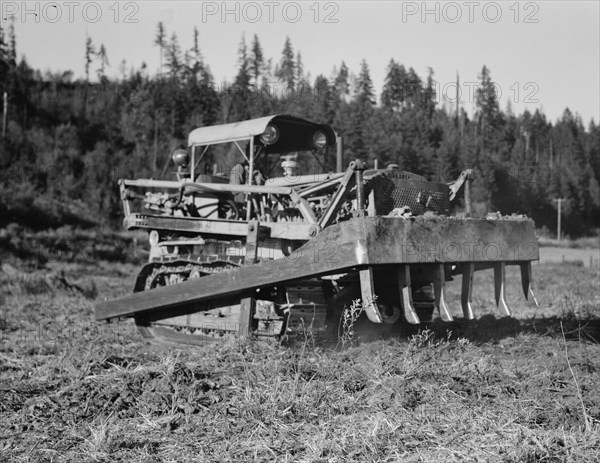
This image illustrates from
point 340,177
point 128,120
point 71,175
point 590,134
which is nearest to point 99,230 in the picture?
point 71,175

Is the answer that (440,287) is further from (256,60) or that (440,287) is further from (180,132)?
(256,60)

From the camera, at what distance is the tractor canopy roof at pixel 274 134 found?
7988 mm

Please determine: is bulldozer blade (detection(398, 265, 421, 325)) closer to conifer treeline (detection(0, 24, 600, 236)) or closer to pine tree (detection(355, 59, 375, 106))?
conifer treeline (detection(0, 24, 600, 236))

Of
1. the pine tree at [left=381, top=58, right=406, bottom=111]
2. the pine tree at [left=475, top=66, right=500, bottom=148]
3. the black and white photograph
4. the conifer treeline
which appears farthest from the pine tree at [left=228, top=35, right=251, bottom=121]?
the black and white photograph

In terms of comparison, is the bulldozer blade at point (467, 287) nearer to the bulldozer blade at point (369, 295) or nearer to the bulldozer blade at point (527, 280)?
the bulldozer blade at point (527, 280)

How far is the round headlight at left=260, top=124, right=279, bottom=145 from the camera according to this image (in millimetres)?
7977

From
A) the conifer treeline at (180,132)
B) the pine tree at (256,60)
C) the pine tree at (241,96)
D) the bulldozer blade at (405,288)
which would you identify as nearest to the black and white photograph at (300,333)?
the bulldozer blade at (405,288)

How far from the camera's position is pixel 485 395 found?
15.9ft

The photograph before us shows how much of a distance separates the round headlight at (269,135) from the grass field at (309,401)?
249cm

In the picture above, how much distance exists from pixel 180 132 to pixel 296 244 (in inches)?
1968

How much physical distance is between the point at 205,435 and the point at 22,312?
6.91 metres

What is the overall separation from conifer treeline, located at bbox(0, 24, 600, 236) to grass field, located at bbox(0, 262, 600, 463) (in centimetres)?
1864

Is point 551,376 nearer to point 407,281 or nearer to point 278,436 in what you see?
point 407,281

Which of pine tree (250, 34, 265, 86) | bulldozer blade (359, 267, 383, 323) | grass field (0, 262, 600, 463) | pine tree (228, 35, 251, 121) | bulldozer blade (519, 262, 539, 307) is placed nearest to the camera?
grass field (0, 262, 600, 463)
